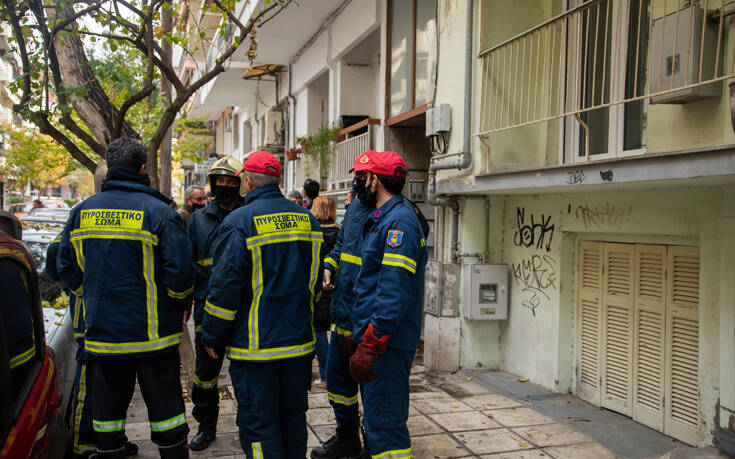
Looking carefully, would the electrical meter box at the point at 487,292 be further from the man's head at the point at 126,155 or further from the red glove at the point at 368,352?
the man's head at the point at 126,155

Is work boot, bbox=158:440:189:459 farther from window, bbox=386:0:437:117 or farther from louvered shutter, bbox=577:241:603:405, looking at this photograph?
window, bbox=386:0:437:117

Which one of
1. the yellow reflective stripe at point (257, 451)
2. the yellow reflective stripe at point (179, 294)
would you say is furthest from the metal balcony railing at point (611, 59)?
the yellow reflective stripe at point (257, 451)

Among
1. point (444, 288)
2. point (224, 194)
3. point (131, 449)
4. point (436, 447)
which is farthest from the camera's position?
point (444, 288)

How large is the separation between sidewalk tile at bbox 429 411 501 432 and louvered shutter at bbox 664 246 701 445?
1.49 m

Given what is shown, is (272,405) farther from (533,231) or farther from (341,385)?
(533,231)

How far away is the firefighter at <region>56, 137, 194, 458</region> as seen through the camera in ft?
12.2

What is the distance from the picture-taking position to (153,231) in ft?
12.5

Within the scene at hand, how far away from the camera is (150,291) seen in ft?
12.4

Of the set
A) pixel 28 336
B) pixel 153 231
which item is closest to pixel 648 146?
pixel 153 231

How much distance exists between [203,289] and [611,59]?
14.1ft

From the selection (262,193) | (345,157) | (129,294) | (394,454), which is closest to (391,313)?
(394,454)

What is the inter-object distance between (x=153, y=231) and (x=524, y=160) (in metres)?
4.59

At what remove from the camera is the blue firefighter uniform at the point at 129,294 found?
371cm

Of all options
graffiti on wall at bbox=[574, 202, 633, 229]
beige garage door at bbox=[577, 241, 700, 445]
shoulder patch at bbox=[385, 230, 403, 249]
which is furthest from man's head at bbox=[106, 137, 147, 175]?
beige garage door at bbox=[577, 241, 700, 445]
